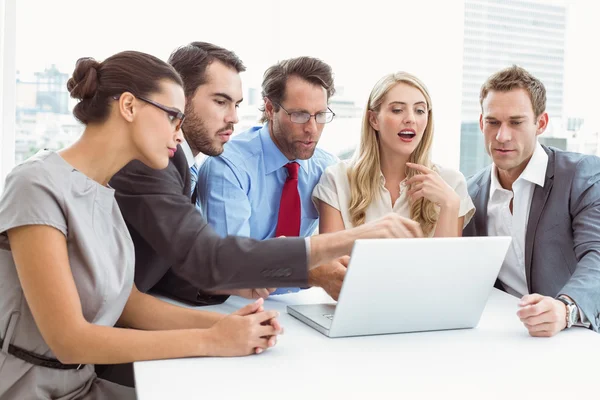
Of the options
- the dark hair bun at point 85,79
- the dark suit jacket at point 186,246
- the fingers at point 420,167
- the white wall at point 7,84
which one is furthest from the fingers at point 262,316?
the white wall at point 7,84

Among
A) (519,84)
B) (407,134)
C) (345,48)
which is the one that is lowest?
(407,134)

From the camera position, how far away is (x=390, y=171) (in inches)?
102

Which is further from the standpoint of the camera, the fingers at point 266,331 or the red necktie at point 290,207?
the red necktie at point 290,207

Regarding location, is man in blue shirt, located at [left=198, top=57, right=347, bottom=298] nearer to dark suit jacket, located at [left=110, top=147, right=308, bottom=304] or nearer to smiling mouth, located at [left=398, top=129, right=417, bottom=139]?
smiling mouth, located at [left=398, top=129, right=417, bottom=139]

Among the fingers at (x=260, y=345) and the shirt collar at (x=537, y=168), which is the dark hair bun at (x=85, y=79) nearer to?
the fingers at (x=260, y=345)

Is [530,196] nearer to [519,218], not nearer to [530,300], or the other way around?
[519,218]

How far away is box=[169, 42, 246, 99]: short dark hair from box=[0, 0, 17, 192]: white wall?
163 cm

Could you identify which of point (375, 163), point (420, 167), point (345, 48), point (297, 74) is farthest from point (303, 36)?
point (420, 167)

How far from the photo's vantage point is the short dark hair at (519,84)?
2.50 metres

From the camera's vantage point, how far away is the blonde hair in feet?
8.09

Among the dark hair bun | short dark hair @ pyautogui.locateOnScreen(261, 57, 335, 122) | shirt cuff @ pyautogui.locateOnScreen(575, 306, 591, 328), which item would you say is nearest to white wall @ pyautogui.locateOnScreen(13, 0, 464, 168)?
short dark hair @ pyautogui.locateOnScreen(261, 57, 335, 122)

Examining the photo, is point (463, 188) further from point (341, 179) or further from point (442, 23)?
point (442, 23)

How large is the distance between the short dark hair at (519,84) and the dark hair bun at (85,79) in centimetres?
158

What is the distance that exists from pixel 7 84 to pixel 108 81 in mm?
2278
